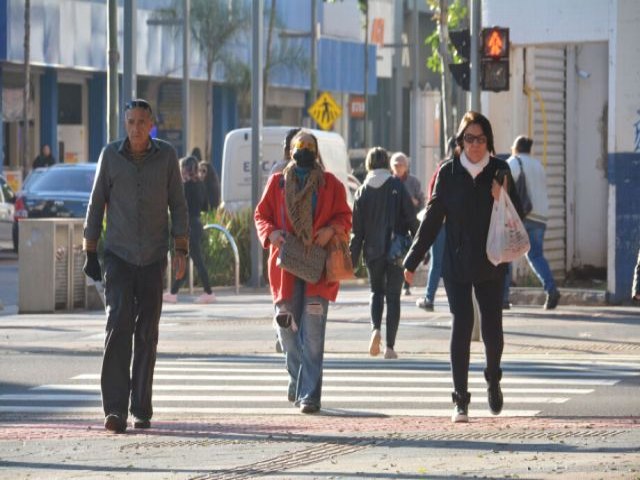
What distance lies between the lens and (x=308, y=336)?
12.1 meters

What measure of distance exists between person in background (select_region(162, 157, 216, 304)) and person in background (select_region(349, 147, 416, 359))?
7.39m

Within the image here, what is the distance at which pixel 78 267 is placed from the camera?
73.8ft

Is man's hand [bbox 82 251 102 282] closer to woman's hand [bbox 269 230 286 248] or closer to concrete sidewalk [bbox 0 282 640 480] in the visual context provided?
concrete sidewalk [bbox 0 282 640 480]

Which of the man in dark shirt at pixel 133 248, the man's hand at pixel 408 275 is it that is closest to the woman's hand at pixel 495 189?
the man's hand at pixel 408 275

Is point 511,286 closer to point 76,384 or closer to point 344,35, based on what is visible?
point 76,384

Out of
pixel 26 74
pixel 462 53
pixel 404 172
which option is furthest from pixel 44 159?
pixel 462 53

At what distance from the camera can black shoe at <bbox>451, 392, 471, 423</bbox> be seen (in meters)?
11.3

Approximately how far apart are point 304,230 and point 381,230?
371 centimetres

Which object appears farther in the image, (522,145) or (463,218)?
(522,145)

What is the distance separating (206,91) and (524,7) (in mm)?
37260

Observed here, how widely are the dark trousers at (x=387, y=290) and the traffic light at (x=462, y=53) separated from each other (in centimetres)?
327

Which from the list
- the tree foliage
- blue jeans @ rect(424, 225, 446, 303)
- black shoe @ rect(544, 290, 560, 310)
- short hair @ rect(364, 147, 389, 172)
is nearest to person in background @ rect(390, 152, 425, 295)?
blue jeans @ rect(424, 225, 446, 303)

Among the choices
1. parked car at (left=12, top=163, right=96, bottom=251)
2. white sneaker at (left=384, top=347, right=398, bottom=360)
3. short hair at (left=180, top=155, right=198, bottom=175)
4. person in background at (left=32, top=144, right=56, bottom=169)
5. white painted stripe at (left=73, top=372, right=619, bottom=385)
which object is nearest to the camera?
white painted stripe at (left=73, top=372, right=619, bottom=385)

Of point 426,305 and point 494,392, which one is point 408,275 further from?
point 426,305
